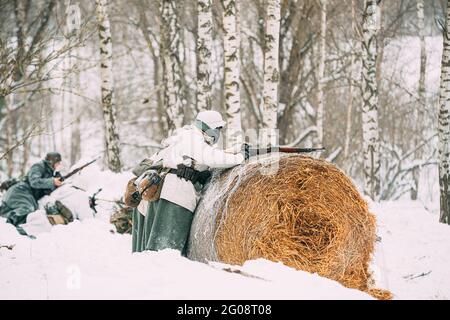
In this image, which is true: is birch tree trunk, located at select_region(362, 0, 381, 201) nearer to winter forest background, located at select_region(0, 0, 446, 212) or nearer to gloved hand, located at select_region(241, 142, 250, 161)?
winter forest background, located at select_region(0, 0, 446, 212)

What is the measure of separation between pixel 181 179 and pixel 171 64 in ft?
24.7

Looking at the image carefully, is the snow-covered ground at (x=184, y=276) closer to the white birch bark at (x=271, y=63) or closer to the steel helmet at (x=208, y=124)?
the steel helmet at (x=208, y=124)

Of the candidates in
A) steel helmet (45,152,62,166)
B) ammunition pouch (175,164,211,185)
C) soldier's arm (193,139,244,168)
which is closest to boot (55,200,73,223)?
steel helmet (45,152,62,166)

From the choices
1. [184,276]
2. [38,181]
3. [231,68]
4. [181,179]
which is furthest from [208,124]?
[38,181]

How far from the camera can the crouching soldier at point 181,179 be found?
232 inches

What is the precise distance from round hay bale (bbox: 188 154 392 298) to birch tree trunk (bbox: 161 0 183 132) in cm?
768

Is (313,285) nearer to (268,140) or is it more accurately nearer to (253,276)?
(253,276)

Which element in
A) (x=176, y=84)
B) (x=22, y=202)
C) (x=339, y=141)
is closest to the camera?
(x=22, y=202)

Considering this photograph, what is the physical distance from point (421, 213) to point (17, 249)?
656cm

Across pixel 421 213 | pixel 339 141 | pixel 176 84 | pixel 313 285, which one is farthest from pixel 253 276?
pixel 339 141

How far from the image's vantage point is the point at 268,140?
31.6 ft

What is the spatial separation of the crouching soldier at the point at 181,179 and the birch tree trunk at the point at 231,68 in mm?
2999

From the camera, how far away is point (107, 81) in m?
11.5

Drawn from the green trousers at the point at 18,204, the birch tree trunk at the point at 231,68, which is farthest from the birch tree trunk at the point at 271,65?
the green trousers at the point at 18,204
